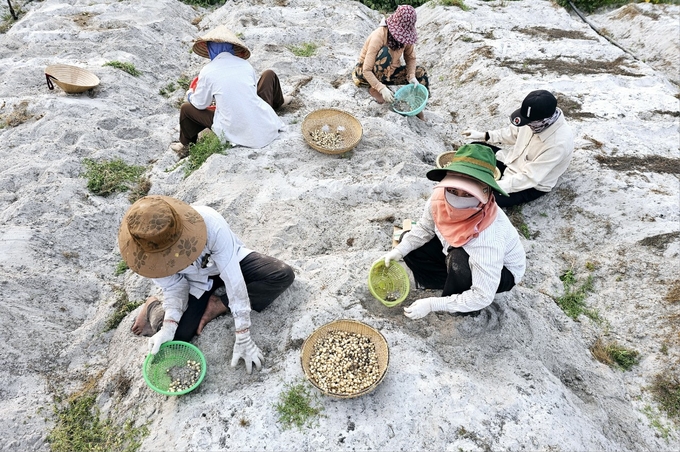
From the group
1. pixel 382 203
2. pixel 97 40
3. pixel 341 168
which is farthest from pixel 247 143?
pixel 97 40

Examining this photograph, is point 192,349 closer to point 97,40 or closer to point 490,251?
point 490,251

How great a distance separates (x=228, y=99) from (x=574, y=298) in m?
3.82

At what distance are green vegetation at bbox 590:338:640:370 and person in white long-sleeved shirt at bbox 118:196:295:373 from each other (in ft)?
8.05

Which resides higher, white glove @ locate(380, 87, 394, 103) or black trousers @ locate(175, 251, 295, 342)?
white glove @ locate(380, 87, 394, 103)

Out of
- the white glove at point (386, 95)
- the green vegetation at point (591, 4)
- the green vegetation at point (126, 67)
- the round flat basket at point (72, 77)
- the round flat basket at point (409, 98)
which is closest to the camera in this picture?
the white glove at point (386, 95)

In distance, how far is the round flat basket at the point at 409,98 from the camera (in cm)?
538

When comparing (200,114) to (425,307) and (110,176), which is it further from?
(425,307)

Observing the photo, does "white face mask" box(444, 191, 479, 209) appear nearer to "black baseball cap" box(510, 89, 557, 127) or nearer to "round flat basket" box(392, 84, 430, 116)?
"black baseball cap" box(510, 89, 557, 127)

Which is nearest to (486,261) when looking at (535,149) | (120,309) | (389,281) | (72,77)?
(389,281)

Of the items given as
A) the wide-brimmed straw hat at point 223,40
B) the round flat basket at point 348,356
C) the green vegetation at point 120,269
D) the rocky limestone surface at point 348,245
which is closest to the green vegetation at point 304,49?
the rocky limestone surface at point 348,245

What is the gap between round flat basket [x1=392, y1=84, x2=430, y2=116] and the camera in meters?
5.38

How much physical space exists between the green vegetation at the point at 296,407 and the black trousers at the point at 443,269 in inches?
46.0

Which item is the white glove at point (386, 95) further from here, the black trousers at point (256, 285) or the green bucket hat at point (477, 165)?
the black trousers at point (256, 285)

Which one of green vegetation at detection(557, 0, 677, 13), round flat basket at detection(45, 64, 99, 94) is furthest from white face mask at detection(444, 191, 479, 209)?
green vegetation at detection(557, 0, 677, 13)
